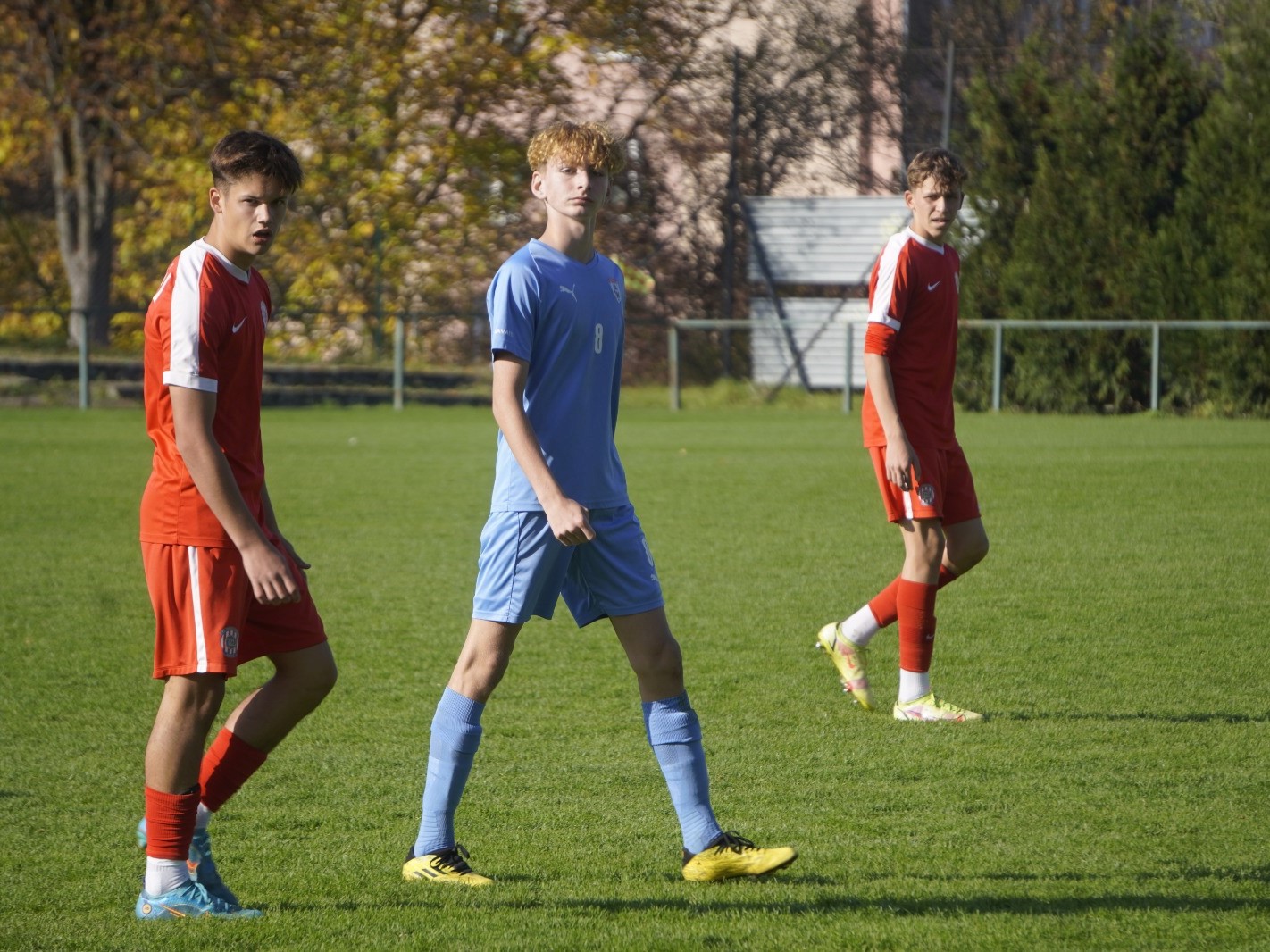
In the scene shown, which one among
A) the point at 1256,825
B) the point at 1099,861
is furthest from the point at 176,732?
the point at 1256,825

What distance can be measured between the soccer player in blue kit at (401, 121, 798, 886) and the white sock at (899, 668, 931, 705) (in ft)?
6.44

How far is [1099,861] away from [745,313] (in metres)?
26.4

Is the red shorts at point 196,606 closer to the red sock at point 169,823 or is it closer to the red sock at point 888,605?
the red sock at point 169,823

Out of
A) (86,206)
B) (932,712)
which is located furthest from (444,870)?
(86,206)

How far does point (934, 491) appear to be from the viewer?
5883 millimetres

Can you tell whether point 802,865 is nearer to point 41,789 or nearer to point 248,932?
point 248,932

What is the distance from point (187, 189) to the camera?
26.9m

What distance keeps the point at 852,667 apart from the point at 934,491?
0.76 m

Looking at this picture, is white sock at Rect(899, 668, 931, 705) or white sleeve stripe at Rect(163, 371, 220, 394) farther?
white sock at Rect(899, 668, 931, 705)

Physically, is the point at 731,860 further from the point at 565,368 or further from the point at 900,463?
the point at 900,463

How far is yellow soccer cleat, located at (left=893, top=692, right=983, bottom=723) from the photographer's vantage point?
225 inches

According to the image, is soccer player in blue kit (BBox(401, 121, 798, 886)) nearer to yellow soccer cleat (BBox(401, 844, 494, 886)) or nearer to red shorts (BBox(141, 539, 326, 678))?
yellow soccer cleat (BBox(401, 844, 494, 886))

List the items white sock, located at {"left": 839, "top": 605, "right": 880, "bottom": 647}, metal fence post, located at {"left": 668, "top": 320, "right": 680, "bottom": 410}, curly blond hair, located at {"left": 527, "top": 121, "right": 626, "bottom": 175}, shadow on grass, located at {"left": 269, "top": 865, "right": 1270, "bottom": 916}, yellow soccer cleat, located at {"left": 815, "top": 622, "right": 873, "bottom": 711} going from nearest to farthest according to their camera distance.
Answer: shadow on grass, located at {"left": 269, "top": 865, "right": 1270, "bottom": 916} → curly blond hair, located at {"left": 527, "top": 121, "right": 626, "bottom": 175} → yellow soccer cleat, located at {"left": 815, "top": 622, "right": 873, "bottom": 711} → white sock, located at {"left": 839, "top": 605, "right": 880, "bottom": 647} → metal fence post, located at {"left": 668, "top": 320, "right": 680, "bottom": 410}

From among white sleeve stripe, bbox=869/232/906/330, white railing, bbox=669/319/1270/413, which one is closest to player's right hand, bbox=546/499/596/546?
white sleeve stripe, bbox=869/232/906/330
